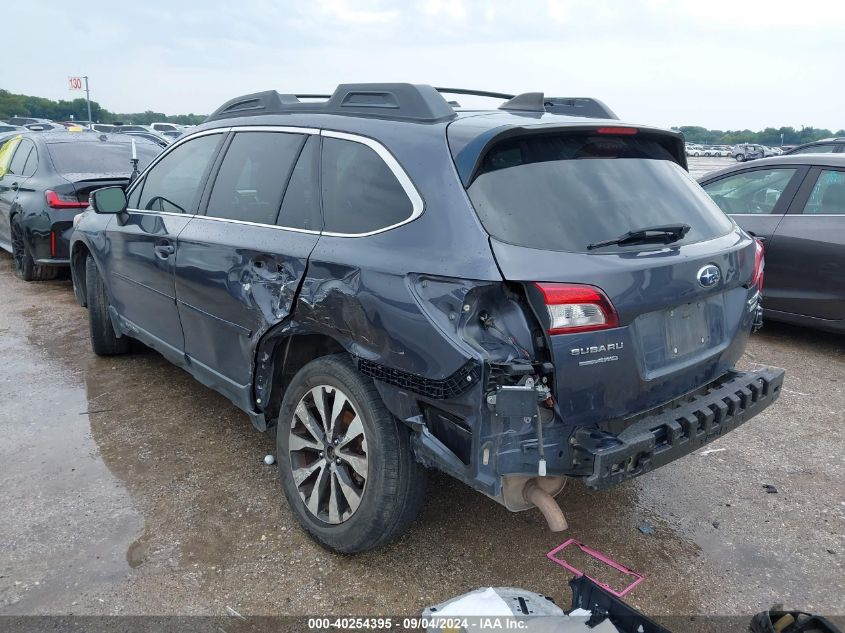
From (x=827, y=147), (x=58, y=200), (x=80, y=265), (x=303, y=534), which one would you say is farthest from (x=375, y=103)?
(x=827, y=147)

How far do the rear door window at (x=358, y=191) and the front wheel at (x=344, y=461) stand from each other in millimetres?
582

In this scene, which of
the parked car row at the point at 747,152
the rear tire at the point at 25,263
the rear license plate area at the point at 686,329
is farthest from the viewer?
the parked car row at the point at 747,152

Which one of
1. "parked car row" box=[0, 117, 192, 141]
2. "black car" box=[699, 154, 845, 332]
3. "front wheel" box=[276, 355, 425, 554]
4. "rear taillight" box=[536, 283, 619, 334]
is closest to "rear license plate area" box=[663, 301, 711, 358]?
"rear taillight" box=[536, 283, 619, 334]

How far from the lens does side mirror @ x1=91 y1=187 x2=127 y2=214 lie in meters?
4.40

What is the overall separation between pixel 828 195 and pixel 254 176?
4831 millimetres

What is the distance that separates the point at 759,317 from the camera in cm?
328

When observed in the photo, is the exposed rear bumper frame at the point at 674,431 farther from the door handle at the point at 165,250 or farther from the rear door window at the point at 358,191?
the door handle at the point at 165,250

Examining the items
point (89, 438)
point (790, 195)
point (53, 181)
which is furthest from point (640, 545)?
point (53, 181)

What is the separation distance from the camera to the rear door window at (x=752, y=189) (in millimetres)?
6113

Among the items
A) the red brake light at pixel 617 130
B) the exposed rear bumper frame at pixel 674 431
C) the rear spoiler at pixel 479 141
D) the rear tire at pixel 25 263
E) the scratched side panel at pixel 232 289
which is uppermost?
the red brake light at pixel 617 130

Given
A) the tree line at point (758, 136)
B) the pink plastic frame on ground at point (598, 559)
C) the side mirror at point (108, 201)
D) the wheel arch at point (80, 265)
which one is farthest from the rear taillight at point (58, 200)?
the tree line at point (758, 136)

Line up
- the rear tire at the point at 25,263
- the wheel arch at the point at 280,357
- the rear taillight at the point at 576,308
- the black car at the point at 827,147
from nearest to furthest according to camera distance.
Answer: the rear taillight at the point at 576,308, the wheel arch at the point at 280,357, the rear tire at the point at 25,263, the black car at the point at 827,147

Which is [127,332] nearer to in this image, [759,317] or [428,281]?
[428,281]

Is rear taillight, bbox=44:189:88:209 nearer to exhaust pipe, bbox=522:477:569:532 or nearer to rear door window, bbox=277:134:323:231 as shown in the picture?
rear door window, bbox=277:134:323:231
